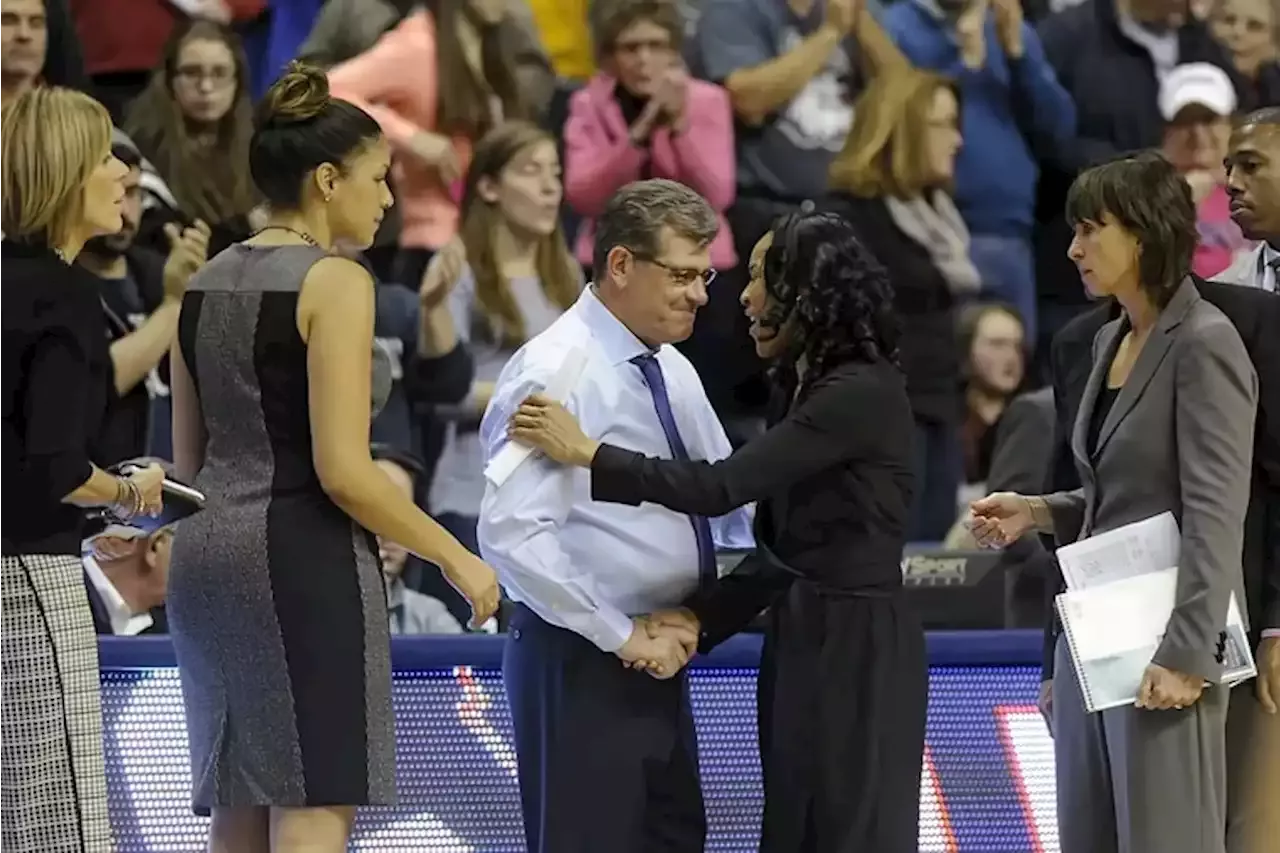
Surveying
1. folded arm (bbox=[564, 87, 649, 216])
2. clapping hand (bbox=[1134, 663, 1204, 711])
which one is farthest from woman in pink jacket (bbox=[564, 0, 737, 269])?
clapping hand (bbox=[1134, 663, 1204, 711])

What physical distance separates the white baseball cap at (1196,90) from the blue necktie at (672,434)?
421 cm

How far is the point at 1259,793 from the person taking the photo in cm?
269

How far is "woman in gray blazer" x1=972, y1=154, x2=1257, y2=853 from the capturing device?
8.34 ft

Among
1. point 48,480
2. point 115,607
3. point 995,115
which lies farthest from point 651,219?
point 995,115

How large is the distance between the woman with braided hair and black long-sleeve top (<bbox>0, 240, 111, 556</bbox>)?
69 cm

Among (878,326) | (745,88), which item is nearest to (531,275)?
(745,88)

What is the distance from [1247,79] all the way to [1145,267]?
428 cm

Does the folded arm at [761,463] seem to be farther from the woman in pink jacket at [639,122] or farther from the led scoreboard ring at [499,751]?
the woman in pink jacket at [639,122]

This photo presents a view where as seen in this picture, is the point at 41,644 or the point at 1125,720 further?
the point at 1125,720

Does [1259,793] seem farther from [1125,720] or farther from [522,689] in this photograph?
[522,689]

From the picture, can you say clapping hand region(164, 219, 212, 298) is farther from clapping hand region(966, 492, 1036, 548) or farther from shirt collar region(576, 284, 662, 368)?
clapping hand region(966, 492, 1036, 548)

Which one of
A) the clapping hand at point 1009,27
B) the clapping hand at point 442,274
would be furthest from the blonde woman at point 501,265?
the clapping hand at point 1009,27

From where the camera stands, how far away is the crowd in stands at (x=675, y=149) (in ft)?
18.5

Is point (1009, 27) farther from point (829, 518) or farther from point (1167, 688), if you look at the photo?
point (1167, 688)
